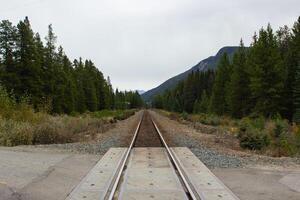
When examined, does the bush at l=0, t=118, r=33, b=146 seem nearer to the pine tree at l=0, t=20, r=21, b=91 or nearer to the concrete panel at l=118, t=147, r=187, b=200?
Result: the concrete panel at l=118, t=147, r=187, b=200

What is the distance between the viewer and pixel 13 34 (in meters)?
48.5

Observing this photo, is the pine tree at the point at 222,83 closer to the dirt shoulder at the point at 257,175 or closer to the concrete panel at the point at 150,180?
the dirt shoulder at the point at 257,175

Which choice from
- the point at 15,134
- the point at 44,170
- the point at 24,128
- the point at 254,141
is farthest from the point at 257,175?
the point at 24,128

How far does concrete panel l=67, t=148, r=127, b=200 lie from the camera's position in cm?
783

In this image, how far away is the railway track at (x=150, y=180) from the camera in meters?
7.84

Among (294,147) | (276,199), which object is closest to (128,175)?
(276,199)

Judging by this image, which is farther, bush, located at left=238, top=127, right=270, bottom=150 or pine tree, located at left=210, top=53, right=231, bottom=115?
pine tree, located at left=210, top=53, right=231, bottom=115

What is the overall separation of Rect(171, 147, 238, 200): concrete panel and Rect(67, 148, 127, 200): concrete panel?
1926mm

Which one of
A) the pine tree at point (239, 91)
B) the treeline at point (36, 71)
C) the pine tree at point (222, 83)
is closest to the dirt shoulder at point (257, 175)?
the treeline at point (36, 71)

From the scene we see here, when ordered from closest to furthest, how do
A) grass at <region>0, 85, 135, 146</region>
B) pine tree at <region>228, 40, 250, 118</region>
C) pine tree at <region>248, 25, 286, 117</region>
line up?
grass at <region>0, 85, 135, 146</region>
pine tree at <region>248, 25, 286, 117</region>
pine tree at <region>228, 40, 250, 118</region>

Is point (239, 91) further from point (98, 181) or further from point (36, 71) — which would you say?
point (98, 181)

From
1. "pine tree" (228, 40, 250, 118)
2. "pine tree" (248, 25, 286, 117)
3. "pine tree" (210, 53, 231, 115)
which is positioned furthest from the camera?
"pine tree" (210, 53, 231, 115)

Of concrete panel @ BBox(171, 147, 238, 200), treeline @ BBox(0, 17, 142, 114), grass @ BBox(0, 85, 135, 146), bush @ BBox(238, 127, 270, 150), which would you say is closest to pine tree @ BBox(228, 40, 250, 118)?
treeline @ BBox(0, 17, 142, 114)

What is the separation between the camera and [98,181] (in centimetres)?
921
